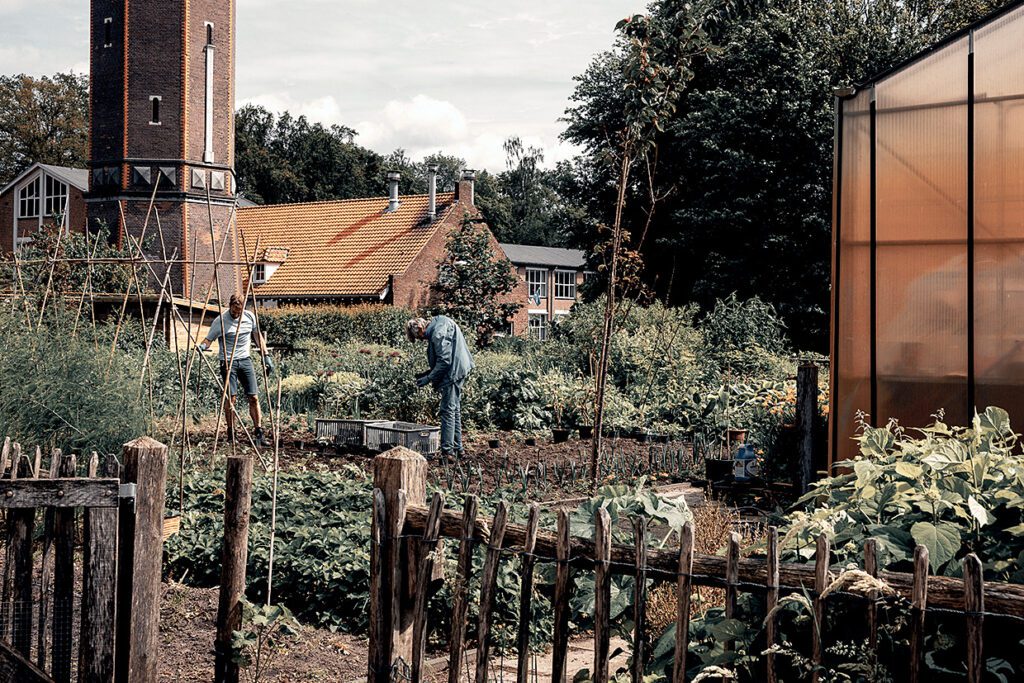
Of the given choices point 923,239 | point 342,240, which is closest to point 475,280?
point 342,240

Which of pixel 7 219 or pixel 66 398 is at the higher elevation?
pixel 7 219

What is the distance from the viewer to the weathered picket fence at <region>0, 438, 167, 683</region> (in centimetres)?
→ 363

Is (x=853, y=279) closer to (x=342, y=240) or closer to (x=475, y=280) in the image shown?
(x=475, y=280)

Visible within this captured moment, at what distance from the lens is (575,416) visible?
13.9 meters

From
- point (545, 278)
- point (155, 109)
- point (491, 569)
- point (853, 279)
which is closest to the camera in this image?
point (491, 569)

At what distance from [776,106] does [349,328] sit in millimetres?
13723

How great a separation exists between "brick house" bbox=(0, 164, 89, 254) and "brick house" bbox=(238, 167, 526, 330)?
6.38 meters

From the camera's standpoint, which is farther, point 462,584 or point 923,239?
point 923,239

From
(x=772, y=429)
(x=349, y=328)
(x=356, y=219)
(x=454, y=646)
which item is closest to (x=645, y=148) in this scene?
(x=772, y=429)

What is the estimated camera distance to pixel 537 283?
57.5m

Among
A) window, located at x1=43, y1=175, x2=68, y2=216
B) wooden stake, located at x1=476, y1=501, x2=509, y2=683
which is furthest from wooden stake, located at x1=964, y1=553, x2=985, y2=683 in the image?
window, located at x1=43, y1=175, x2=68, y2=216

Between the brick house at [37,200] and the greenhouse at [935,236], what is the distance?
37.3m

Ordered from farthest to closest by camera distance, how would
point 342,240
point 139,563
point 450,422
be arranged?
1. point 342,240
2. point 450,422
3. point 139,563

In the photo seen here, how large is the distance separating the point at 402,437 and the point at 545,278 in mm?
47526
